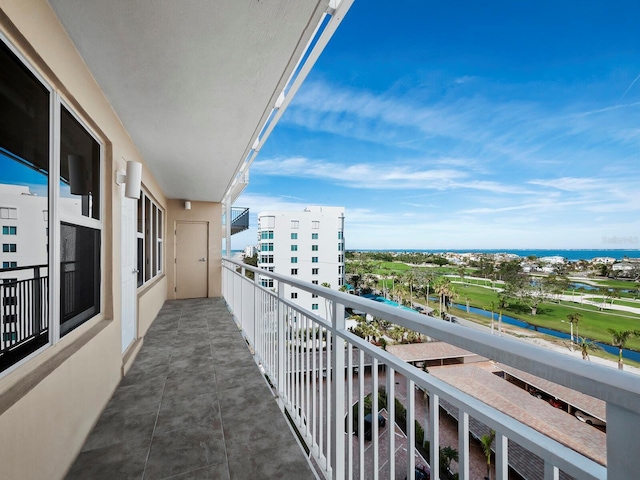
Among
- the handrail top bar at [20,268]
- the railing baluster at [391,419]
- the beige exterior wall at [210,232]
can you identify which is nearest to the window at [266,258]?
the beige exterior wall at [210,232]

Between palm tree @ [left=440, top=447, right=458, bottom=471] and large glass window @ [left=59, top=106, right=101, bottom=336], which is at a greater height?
large glass window @ [left=59, top=106, right=101, bottom=336]

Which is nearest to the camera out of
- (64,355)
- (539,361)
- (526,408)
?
(539,361)

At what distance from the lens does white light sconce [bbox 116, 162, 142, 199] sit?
291 centimetres

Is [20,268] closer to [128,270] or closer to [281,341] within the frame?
[281,341]

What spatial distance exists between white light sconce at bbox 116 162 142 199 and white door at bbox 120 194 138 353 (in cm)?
32

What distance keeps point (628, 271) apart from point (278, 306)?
8.24ft

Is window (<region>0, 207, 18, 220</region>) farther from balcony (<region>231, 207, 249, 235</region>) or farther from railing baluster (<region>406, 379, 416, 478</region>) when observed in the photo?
balcony (<region>231, 207, 249, 235</region>)

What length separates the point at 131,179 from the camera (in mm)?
2957

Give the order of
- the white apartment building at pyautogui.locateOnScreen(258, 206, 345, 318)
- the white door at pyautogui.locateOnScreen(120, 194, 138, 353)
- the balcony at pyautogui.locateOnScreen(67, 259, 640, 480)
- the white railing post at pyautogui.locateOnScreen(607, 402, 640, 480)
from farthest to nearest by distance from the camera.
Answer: the white apartment building at pyautogui.locateOnScreen(258, 206, 345, 318) < the white door at pyautogui.locateOnScreen(120, 194, 138, 353) < the balcony at pyautogui.locateOnScreen(67, 259, 640, 480) < the white railing post at pyautogui.locateOnScreen(607, 402, 640, 480)

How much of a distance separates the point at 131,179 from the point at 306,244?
15.5 ft

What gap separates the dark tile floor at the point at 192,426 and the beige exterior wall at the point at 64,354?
0.17 metres

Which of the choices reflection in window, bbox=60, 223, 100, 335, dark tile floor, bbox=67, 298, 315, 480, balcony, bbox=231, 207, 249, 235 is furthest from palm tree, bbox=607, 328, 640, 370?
balcony, bbox=231, 207, 249, 235

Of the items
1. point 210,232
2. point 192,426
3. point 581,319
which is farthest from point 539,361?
point 210,232

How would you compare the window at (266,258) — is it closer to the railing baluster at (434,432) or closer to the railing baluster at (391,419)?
the railing baluster at (391,419)
